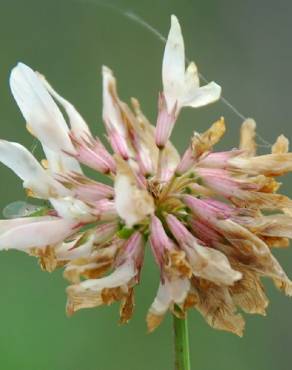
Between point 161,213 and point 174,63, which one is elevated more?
point 174,63

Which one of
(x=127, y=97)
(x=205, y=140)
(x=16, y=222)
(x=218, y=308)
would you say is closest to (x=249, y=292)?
(x=218, y=308)

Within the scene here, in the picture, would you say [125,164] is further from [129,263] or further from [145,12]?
[145,12]

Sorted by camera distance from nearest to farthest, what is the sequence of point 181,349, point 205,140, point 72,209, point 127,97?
point 181,349, point 72,209, point 205,140, point 127,97

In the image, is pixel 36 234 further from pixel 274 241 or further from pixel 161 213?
pixel 274 241

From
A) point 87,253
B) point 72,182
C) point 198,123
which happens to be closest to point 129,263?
point 87,253

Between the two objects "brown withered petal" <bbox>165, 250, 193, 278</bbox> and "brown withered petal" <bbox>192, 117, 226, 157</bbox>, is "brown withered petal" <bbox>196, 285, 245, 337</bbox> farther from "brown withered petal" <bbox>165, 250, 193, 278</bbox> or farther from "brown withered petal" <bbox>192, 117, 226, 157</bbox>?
"brown withered petal" <bbox>192, 117, 226, 157</bbox>

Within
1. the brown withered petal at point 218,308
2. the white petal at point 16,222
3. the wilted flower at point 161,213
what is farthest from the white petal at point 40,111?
the brown withered petal at point 218,308
